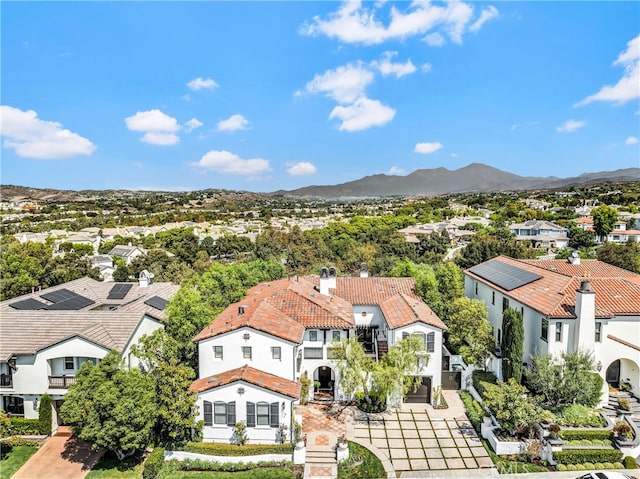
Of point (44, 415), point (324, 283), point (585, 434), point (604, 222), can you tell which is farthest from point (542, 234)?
point (44, 415)

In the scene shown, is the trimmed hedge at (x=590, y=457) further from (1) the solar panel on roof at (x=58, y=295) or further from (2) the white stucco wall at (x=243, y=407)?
(1) the solar panel on roof at (x=58, y=295)

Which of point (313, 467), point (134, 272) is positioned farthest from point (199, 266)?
point (313, 467)

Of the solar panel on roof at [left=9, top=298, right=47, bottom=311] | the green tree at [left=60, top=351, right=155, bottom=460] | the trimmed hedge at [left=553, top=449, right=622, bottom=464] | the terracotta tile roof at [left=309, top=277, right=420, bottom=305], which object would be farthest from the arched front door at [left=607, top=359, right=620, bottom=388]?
the solar panel on roof at [left=9, top=298, right=47, bottom=311]

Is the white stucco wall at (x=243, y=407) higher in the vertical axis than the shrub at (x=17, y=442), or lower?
higher

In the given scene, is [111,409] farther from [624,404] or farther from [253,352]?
[624,404]

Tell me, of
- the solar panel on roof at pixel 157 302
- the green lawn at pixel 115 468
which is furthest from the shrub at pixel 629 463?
the solar panel on roof at pixel 157 302

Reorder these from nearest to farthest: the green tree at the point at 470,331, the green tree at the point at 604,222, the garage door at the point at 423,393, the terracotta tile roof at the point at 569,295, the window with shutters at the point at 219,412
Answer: the window with shutters at the point at 219,412
the terracotta tile roof at the point at 569,295
the garage door at the point at 423,393
the green tree at the point at 470,331
the green tree at the point at 604,222

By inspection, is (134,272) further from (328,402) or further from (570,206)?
(570,206)
